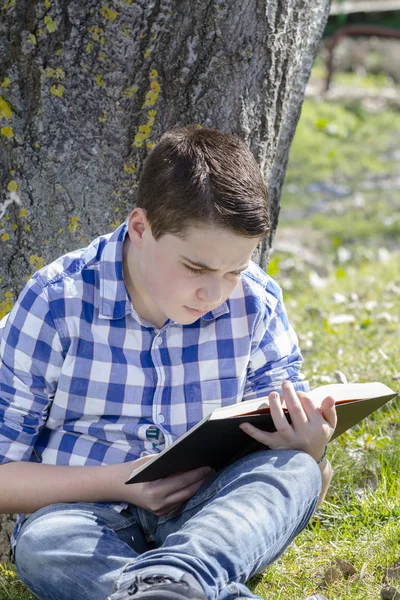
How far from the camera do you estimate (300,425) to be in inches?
83.5

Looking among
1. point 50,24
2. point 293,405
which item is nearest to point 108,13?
point 50,24

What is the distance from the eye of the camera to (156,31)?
260cm

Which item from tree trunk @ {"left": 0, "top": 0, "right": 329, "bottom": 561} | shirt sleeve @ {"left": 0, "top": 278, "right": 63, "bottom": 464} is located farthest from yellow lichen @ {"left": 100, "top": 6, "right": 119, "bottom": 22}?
shirt sleeve @ {"left": 0, "top": 278, "right": 63, "bottom": 464}

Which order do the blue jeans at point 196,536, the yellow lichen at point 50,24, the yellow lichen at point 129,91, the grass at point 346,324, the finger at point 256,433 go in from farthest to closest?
the yellow lichen at point 129,91, the yellow lichen at point 50,24, the grass at point 346,324, the finger at point 256,433, the blue jeans at point 196,536

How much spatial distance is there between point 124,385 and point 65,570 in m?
0.51

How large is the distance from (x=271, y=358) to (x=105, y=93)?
3.19 ft

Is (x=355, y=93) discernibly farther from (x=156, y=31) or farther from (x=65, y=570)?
(x=65, y=570)

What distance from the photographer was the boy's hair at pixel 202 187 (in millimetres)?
2018

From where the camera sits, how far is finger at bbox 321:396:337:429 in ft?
6.93

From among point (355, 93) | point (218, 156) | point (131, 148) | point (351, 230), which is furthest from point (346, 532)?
point (355, 93)

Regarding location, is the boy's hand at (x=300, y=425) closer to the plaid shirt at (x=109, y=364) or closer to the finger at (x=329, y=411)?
the finger at (x=329, y=411)

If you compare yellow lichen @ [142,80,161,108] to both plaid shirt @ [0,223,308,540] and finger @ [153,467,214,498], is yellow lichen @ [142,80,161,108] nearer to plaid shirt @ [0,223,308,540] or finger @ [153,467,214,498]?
plaid shirt @ [0,223,308,540]

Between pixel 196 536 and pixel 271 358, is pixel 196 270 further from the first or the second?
pixel 196 536

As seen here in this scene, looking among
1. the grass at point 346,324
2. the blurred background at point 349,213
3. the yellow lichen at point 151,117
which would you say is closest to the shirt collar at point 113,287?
the yellow lichen at point 151,117
